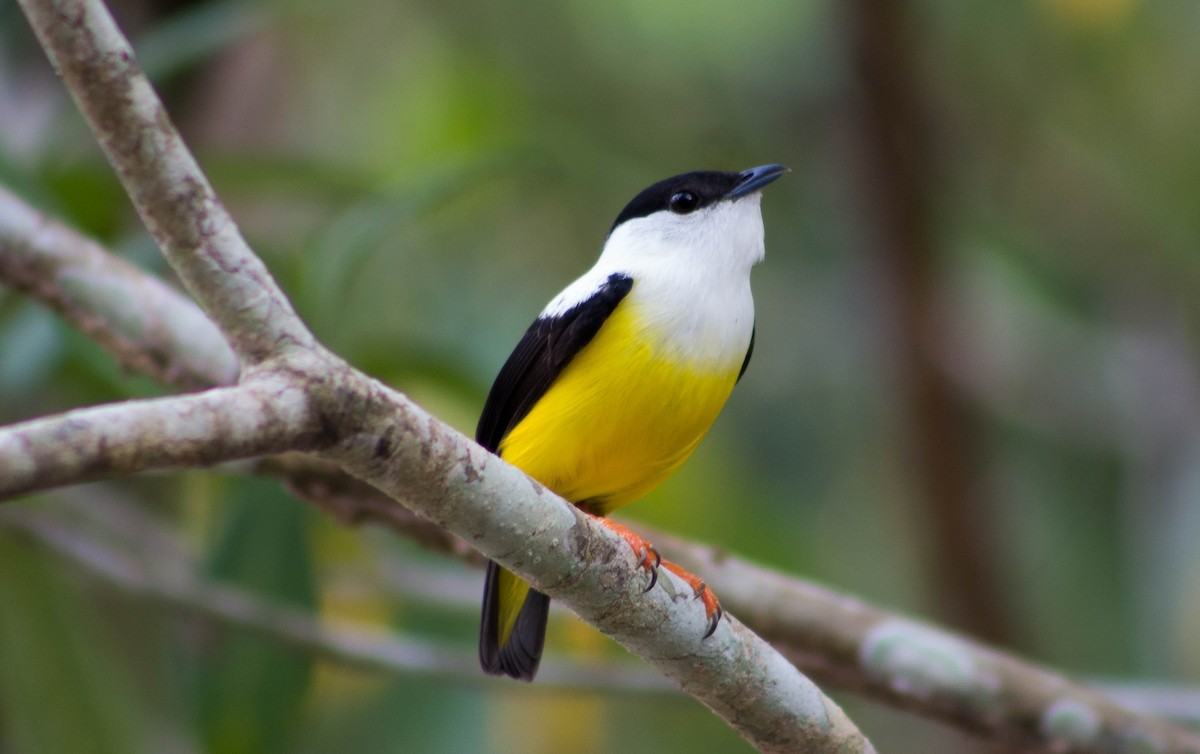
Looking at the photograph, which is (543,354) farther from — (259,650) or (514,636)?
(259,650)

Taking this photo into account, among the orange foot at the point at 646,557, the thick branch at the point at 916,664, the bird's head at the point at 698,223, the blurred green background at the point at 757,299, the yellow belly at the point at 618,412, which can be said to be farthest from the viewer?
the blurred green background at the point at 757,299

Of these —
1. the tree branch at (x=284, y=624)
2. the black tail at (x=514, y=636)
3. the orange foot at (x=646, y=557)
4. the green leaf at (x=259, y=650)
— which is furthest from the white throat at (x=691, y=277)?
the tree branch at (x=284, y=624)

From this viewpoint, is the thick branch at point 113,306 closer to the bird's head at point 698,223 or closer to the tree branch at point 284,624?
the tree branch at point 284,624

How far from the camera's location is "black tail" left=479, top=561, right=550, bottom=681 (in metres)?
2.86

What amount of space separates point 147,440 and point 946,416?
4.38 meters

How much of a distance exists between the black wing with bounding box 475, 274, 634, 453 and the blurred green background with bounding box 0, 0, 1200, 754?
1020 millimetres

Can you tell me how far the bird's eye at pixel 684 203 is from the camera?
3.15 m

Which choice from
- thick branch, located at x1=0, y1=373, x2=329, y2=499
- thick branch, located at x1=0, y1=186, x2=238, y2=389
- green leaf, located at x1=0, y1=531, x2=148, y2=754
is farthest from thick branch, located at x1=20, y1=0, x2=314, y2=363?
green leaf, located at x1=0, y1=531, x2=148, y2=754

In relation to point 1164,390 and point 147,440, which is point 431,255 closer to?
point 1164,390

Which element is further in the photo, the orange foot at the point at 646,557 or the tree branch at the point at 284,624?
the tree branch at the point at 284,624

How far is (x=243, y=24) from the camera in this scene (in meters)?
4.49

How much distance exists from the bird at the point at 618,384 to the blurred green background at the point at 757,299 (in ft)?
3.26

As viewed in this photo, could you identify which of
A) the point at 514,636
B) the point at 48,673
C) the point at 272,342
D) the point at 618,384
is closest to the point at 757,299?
the point at 48,673

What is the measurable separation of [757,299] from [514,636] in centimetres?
415
